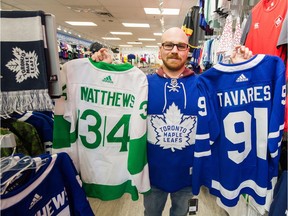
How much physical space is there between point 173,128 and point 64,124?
0.65 metres

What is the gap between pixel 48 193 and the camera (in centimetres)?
91

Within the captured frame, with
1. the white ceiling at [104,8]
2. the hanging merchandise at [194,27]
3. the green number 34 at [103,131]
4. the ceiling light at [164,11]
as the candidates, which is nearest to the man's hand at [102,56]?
the green number 34 at [103,131]

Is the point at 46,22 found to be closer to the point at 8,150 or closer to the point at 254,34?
the point at 8,150

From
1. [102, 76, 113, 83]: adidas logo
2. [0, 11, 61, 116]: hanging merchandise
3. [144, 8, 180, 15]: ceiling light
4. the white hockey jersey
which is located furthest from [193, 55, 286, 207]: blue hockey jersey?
[144, 8, 180, 15]: ceiling light

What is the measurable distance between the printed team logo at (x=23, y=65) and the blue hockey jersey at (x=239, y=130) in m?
0.84

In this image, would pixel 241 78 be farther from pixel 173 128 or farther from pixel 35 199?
pixel 35 199

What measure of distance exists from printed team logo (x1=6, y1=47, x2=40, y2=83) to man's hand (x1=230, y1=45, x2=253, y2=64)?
1.03m

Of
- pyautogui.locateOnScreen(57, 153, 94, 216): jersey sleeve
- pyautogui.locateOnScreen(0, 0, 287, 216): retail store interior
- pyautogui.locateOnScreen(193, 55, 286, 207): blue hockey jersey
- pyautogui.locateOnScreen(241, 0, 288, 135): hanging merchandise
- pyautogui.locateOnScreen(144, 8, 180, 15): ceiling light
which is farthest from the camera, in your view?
pyautogui.locateOnScreen(144, 8, 180, 15): ceiling light

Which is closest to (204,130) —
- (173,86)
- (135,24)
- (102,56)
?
(173,86)

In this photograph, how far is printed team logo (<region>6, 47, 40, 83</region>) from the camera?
2.60 ft

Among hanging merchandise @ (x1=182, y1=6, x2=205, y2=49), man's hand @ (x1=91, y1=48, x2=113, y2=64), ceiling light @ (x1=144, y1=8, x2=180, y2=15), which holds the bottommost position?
man's hand @ (x1=91, y1=48, x2=113, y2=64)

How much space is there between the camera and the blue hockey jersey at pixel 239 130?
1.11m

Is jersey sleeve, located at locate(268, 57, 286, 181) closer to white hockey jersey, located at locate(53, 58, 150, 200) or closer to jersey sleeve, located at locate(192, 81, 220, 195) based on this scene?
jersey sleeve, located at locate(192, 81, 220, 195)

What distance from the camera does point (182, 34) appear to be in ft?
4.25
